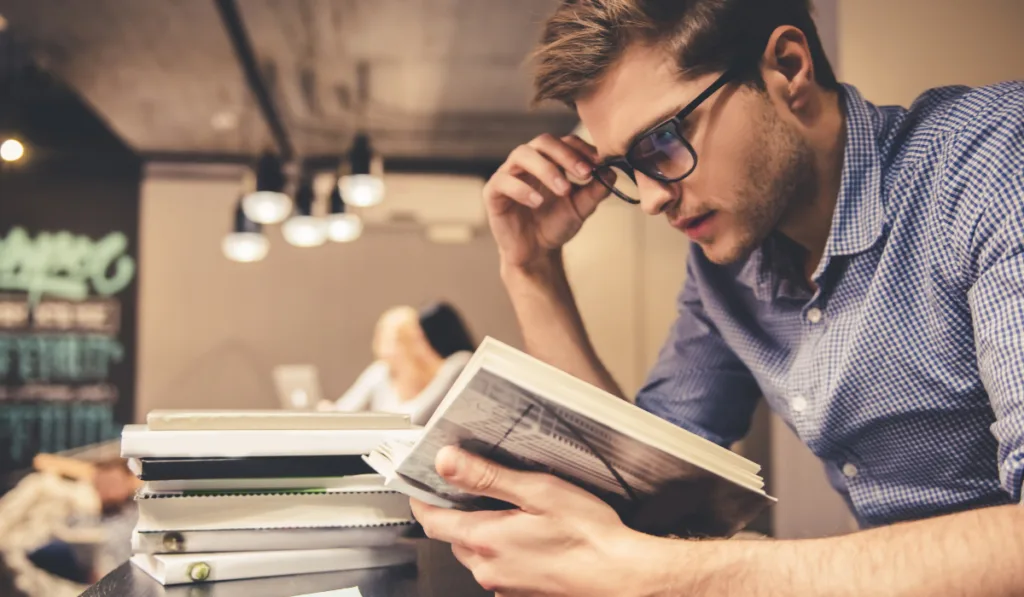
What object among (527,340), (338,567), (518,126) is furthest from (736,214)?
(518,126)

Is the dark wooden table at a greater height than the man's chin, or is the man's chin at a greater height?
the man's chin

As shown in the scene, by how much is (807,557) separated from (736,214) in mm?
523

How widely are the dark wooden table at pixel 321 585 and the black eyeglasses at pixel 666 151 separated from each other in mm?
556

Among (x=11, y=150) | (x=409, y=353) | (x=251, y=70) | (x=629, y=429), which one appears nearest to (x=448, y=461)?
(x=629, y=429)

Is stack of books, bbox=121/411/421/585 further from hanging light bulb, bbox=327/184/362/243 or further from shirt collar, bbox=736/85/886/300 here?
hanging light bulb, bbox=327/184/362/243

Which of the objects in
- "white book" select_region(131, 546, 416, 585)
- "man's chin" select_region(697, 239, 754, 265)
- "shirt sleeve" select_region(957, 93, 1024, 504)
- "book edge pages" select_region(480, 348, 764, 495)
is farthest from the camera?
"man's chin" select_region(697, 239, 754, 265)

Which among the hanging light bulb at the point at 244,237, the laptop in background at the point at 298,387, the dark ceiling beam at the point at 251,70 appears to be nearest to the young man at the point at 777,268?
the dark ceiling beam at the point at 251,70

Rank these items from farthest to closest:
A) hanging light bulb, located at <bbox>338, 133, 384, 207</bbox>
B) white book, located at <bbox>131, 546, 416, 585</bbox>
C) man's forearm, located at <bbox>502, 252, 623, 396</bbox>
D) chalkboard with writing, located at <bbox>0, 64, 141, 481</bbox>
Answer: chalkboard with writing, located at <bbox>0, 64, 141, 481</bbox> → hanging light bulb, located at <bbox>338, 133, 384, 207</bbox> → man's forearm, located at <bbox>502, 252, 623, 396</bbox> → white book, located at <bbox>131, 546, 416, 585</bbox>

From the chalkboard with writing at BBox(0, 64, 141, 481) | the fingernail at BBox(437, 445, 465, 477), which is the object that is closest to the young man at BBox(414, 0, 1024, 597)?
the fingernail at BBox(437, 445, 465, 477)

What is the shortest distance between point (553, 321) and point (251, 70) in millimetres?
3476

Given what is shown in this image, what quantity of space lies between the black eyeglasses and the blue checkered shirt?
19cm

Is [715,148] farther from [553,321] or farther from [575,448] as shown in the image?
[575,448]

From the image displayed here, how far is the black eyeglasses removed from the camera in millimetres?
931

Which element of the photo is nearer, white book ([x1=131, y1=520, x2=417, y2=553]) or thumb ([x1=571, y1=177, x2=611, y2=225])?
white book ([x1=131, y1=520, x2=417, y2=553])
